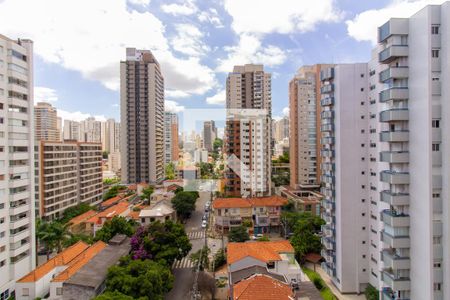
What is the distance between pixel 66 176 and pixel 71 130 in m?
31.3

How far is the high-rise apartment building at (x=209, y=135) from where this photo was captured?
18.2m

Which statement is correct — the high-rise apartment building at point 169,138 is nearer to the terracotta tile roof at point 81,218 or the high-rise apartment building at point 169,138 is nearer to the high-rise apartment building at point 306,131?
the high-rise apartment building at point 306,131

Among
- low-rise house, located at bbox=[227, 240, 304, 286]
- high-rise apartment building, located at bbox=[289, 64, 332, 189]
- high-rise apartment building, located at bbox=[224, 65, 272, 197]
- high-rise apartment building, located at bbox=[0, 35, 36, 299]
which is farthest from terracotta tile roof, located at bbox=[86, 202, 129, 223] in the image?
high-rise apartment building, located at bbox=[289, 64, 332, 189]

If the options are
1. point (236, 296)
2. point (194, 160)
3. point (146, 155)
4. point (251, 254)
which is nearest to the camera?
point (236, 296)

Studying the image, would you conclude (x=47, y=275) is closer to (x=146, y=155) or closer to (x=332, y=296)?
(x=332, y=296)

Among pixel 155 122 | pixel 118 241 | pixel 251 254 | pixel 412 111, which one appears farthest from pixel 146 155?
pixel 412 111

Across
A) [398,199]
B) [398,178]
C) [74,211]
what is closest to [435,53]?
[398,178]

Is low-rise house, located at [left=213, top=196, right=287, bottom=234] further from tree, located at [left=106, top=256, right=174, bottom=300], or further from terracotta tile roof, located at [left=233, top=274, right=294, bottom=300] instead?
terracotta tile roof, located at [left=233, top=274, right=294, bottom=300]

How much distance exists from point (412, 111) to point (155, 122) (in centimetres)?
2907

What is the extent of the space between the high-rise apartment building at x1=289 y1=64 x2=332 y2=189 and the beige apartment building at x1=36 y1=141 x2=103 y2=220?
18415mm

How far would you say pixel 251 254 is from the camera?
35.0 feet

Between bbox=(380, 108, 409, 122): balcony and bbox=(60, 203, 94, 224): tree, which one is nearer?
bbox=(380, 108, 409, 122): balcony

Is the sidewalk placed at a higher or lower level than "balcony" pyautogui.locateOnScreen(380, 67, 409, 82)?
lower

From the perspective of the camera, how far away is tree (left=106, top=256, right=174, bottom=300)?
8.55 meters
